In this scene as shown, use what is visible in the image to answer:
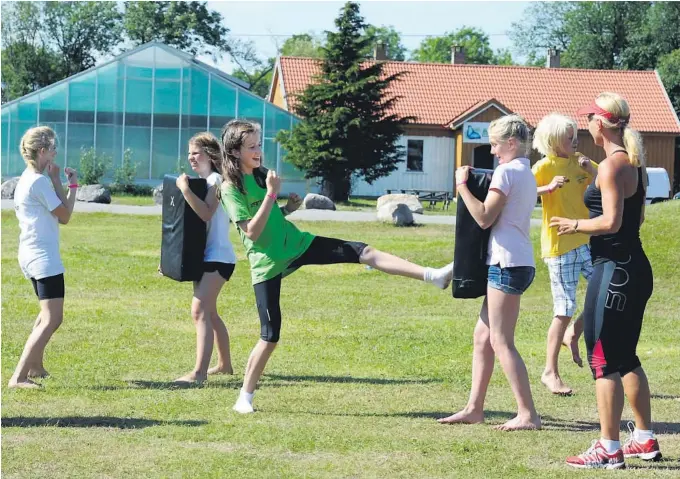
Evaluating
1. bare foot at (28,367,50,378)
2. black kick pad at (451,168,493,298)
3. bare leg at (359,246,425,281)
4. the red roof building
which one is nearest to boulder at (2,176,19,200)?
the red roof building

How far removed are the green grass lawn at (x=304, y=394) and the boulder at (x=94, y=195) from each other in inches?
790

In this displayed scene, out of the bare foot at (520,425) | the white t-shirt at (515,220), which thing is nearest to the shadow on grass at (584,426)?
the bare foot at (520,425)

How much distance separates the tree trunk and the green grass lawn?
26.6 meters

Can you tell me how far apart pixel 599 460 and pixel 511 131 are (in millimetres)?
2002

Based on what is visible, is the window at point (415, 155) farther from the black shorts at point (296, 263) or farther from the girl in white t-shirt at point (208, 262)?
the black shorts at point (296, 263)

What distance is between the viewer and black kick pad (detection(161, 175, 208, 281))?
828 cm

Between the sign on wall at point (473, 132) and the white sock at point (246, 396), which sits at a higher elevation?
the sign on wall at point (473, 132)

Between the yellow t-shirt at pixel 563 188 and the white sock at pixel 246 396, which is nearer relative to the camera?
the white sock at pixel 246 396

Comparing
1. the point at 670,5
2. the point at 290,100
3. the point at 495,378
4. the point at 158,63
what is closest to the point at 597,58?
the point at 670,5

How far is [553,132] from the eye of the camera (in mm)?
7637

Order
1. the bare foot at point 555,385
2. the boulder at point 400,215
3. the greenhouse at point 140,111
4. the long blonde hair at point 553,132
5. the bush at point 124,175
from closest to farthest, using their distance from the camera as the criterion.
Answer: the long blonde hair at point 553,132, the bare foot at point 555,385, the boulder at point 400,215, the bush at point 124,175, the greenhouse at point 140,111

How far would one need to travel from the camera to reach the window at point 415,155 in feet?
168

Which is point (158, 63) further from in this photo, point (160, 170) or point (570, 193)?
point (570, 193)

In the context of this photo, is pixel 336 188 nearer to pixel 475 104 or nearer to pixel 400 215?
pixel 475 104
